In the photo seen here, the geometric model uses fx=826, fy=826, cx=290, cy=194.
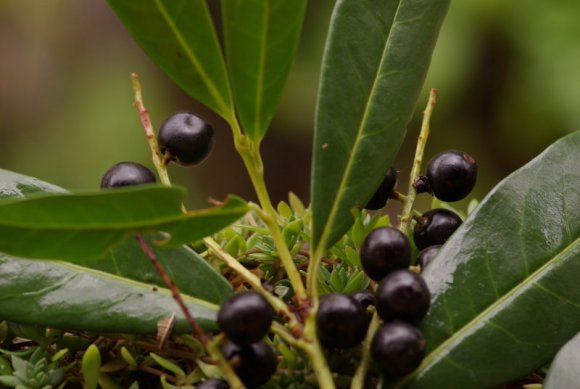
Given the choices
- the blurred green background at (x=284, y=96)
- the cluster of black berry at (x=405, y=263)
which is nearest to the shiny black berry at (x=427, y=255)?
the cluster of black berry at (x=405, y=263)

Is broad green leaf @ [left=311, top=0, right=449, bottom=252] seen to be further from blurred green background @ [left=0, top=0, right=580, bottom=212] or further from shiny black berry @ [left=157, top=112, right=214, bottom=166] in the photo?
blurred green background @ [left=0, top=0, right=580, bottom=212]

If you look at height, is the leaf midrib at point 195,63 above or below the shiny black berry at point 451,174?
above

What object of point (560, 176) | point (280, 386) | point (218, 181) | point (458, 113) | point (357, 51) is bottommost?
point (218, 181)

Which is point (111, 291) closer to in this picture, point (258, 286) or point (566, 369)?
point (258, 286)

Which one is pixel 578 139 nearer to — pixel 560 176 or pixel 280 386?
pixel 560 176

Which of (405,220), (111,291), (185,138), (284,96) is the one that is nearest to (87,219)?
(111,291)

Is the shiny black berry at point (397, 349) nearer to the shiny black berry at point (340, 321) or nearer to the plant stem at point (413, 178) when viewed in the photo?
the shiny black berry at point (340, 321)

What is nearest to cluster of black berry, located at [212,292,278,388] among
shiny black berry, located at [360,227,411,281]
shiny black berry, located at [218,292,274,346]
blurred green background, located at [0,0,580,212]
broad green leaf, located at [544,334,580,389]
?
shiny black berry, located at [218,292,274,346]

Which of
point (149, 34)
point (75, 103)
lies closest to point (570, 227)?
point (149, 34)
